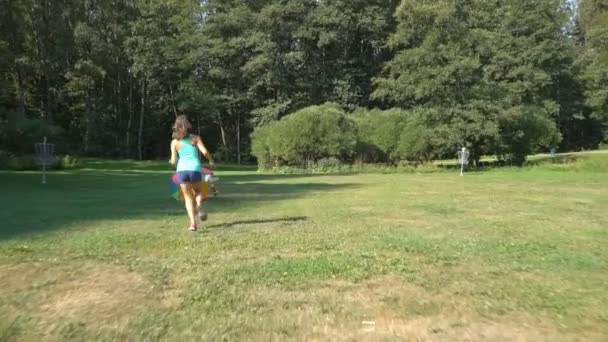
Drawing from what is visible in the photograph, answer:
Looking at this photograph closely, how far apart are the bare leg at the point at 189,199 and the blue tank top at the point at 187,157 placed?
27cm

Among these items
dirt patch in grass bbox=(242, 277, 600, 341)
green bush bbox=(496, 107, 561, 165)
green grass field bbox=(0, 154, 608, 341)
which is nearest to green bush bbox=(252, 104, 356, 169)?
green bush bbox=(496, 107, 561, 165)

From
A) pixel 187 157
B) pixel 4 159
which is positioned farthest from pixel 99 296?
pixel 4 159

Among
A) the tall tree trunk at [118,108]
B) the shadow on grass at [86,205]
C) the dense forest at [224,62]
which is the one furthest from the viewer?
the tall tree trunk at [118,108]

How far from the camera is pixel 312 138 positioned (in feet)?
104

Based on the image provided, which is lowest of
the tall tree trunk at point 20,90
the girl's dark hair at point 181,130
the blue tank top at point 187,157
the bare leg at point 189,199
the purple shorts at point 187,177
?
the bare leg at point 189,199

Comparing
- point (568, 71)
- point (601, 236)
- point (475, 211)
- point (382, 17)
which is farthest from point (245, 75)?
point (601, 236)

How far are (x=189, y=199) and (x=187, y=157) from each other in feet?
2.20

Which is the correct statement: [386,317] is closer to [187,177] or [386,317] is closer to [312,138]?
[187,177]

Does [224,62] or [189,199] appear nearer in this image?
[189,199]

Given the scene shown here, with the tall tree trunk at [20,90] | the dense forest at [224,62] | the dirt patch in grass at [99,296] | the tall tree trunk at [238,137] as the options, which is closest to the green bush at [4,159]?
the dense forest at [224,62]

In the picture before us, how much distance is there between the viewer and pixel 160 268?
5.80 metres

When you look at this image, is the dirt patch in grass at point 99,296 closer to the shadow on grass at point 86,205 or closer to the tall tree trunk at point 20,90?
the shadow on grass at point 86,205

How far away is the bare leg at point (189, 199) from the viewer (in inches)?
332

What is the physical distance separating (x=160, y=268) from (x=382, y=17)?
1807 inches
